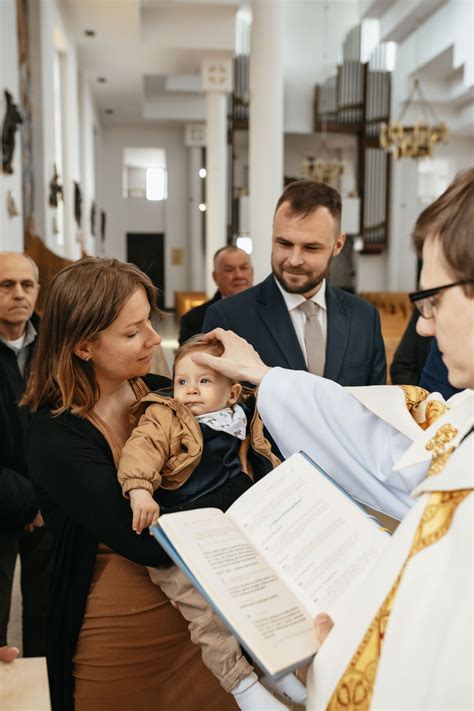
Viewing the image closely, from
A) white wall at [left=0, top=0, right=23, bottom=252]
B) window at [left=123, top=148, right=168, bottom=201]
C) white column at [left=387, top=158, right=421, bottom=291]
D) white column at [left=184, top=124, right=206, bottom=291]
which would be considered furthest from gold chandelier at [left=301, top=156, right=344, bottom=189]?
white wall at [left=0, top=0, right=23, bottom=252]

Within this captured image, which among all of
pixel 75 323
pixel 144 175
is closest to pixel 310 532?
pixel 75 323

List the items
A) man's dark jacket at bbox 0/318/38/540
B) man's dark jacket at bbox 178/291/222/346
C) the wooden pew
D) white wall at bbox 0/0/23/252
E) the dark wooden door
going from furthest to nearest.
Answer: the dark wooden door < the wooden pew < white wall at bbox 0/0/23/252 < man's dark jacket at bbox 178/291/222/346 < man's dark jacket at bbox 0/318/38/540

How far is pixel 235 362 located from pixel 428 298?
811 mm

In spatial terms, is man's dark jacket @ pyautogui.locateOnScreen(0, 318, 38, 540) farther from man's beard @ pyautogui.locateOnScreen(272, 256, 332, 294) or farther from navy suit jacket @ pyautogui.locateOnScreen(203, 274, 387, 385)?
man's beard @ pyautogui.locateOnScreen(272, 256, 332, 294)

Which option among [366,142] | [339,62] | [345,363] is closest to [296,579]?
[345,363]

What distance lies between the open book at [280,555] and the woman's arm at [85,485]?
0.31m

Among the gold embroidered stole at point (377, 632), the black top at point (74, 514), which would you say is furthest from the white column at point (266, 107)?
the gold embroidered stole at point (377, 632)

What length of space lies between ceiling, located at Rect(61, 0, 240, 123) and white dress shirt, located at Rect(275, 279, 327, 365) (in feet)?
34.4

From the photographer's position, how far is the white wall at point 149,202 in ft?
82.5

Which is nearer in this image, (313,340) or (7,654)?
(7,654)

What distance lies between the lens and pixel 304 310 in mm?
3438

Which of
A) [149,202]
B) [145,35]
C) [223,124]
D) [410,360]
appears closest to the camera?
[410,360]

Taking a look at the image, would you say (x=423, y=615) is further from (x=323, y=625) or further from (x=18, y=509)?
(x=18, y=509)

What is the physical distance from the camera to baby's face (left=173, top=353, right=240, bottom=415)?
2.24 metres
